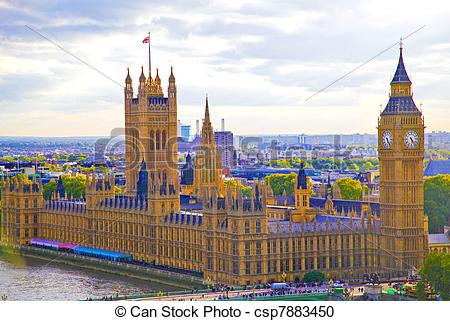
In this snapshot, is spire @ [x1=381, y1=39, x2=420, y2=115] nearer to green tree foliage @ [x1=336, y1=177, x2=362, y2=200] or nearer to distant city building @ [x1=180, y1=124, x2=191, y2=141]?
green tree foliage @ [x1=336, y1=177, x2=362, y2=200]

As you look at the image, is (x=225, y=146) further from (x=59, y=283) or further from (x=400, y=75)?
(x=400, y=75)

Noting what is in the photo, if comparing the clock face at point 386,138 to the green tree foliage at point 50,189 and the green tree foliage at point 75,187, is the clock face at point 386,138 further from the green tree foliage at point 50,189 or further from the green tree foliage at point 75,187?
the green tree foliage at point 75,187

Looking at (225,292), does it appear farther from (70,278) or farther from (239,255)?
(70,278)

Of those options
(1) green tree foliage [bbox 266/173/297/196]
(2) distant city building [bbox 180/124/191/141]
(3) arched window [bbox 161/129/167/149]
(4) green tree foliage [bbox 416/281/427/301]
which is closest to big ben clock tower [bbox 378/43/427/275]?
(4) green tree foliage [bbox 416/281/427/301]

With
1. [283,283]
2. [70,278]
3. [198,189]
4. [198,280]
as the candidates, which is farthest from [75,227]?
[283,283]

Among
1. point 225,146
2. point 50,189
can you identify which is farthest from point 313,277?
point 225,146

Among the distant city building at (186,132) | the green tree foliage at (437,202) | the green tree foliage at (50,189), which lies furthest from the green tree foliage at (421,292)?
the distant city building at (186,132)
